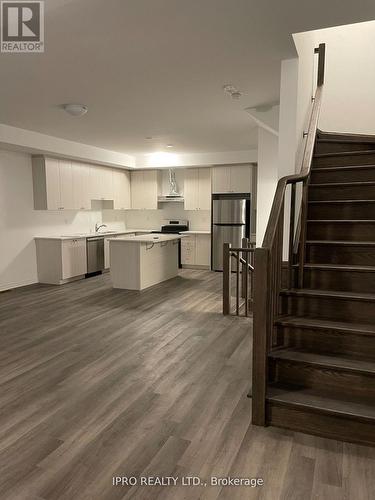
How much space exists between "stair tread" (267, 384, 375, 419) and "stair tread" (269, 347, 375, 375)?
0.18 metres

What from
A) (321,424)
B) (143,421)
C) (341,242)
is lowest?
(143,421)

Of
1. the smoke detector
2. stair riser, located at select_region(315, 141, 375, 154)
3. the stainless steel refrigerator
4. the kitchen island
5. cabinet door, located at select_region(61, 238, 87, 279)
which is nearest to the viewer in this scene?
the smoke detector

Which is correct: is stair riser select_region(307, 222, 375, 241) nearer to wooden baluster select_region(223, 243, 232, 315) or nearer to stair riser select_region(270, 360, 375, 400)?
stair riser select_region(270, 360, 375, 400)

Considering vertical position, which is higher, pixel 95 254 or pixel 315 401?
pixel 95 254

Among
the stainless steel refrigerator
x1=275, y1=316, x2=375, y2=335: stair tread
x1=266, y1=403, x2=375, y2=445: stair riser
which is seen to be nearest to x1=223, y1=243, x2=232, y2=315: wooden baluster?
x1=275, y1=316, x2=375, y2=335: stair tread

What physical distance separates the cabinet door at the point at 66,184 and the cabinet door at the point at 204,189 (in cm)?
295

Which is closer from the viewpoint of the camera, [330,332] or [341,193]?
[330,332]

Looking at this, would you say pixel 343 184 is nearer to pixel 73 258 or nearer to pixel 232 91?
pixel 232 91

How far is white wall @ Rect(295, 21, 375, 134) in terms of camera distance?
180 inches

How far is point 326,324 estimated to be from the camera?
2.38 m

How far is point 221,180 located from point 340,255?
535cm

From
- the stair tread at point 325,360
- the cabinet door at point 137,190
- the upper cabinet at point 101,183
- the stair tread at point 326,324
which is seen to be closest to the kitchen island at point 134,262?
the upper cabinet at point 101,183

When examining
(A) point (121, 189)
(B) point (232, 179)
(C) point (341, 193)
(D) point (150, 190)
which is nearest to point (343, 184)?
(C) point (341, 193)

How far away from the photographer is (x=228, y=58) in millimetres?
2922
